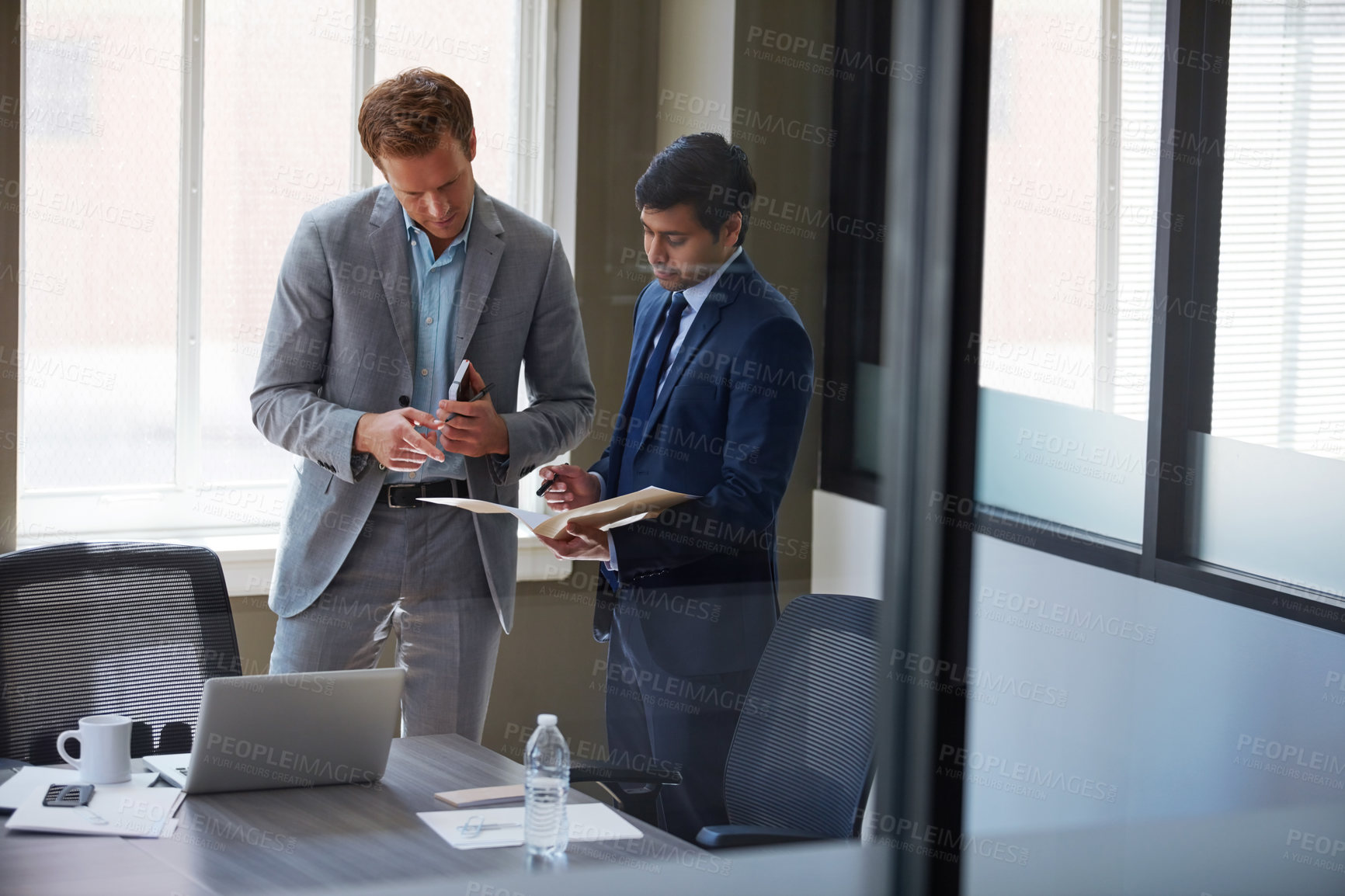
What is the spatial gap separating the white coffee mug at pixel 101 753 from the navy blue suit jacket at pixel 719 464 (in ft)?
2.35

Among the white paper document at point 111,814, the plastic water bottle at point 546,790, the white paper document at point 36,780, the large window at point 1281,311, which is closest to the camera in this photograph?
the plastic water bottle at point 546,790

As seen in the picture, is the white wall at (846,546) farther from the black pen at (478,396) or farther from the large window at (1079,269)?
the black pen at (478,396)

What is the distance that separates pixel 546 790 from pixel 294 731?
37 cm

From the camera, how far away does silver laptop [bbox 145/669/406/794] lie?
1690 mm

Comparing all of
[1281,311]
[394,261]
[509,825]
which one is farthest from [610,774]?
[1281,311]

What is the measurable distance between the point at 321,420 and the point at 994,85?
1.06m

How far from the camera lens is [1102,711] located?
1.74 meters

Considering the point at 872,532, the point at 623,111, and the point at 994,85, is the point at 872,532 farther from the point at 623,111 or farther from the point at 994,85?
the point at 623,111

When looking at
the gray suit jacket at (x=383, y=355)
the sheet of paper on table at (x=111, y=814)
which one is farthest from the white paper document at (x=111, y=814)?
the gray suit jacket at (x=383, y=355)

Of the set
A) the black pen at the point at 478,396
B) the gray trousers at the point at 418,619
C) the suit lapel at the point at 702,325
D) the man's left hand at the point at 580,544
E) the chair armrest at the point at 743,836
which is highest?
the suit lapel at the point at 702,325

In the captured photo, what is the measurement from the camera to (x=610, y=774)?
1768 millimetres

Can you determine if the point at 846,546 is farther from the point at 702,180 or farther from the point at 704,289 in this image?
the point at 702,180

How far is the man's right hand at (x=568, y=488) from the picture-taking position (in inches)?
73.0

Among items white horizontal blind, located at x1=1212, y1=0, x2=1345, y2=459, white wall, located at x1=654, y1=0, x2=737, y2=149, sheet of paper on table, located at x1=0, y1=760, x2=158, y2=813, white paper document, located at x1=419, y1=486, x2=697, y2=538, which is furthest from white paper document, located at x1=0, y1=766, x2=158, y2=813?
white horizontal blind, located at x1=1212, y1=0, x2=1345, y2=459
